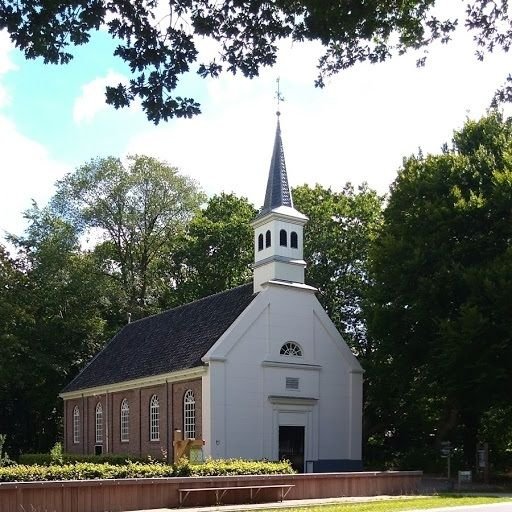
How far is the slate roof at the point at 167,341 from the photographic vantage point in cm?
3703

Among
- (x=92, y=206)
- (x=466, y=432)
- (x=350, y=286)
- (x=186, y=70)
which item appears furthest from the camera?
(x=92, y=206)

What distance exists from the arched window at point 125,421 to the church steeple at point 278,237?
36.1 feet

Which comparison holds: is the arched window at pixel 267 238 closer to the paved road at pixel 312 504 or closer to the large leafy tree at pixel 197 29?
the paved road at pixel 312 504

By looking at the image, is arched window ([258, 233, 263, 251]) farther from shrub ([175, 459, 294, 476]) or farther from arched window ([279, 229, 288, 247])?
shrub ([175, 459, 294, 476])

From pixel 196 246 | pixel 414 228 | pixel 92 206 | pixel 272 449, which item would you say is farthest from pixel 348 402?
pixel 92 206

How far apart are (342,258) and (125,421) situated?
56.0 ft

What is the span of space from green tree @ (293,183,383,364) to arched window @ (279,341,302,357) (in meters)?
11.8

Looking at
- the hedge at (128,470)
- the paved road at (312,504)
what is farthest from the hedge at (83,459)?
the paved road at (312,504)

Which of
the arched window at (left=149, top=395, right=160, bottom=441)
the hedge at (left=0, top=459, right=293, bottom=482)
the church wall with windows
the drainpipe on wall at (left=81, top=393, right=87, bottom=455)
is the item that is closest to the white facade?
the church wall with windows

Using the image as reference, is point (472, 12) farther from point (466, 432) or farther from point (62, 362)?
point (62, 362)

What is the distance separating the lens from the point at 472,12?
34.7ft

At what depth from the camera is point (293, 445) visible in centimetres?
3644

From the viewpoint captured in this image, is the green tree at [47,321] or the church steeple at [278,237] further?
the green tree at [47,321]

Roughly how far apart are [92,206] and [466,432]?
108 ft
